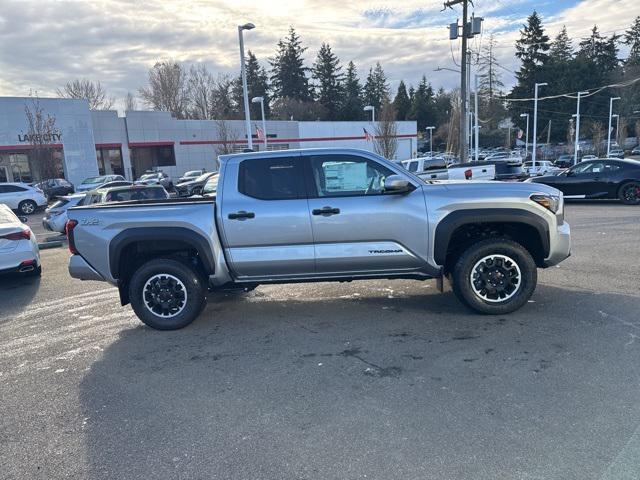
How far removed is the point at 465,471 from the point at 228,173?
3.90 metres

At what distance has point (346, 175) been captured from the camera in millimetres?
5348

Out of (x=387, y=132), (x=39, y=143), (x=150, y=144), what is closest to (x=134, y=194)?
(x=39, y=143)

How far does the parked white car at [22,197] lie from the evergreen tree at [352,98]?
63.5 m

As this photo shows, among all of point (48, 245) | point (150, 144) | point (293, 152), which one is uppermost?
point (150, 144)

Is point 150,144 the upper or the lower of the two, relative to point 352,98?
lower

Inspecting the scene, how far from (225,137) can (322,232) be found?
39.7 m

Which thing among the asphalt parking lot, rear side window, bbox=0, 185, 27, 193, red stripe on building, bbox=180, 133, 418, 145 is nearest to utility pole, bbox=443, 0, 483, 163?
the asphalt parking lot

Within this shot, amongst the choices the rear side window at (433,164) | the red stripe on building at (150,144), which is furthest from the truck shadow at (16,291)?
the red stripe on building at (150,144)

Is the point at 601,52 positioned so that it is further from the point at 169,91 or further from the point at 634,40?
the point at 169,91

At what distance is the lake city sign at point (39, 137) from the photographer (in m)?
30.9

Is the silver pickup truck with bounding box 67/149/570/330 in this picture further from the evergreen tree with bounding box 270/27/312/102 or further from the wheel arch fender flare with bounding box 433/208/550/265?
the evergreen tree with bounding box 270/27/312/102

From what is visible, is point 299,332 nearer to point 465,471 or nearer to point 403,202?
point 403,202

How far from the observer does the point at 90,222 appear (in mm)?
5363

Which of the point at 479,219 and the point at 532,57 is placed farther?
the point at 532,57
